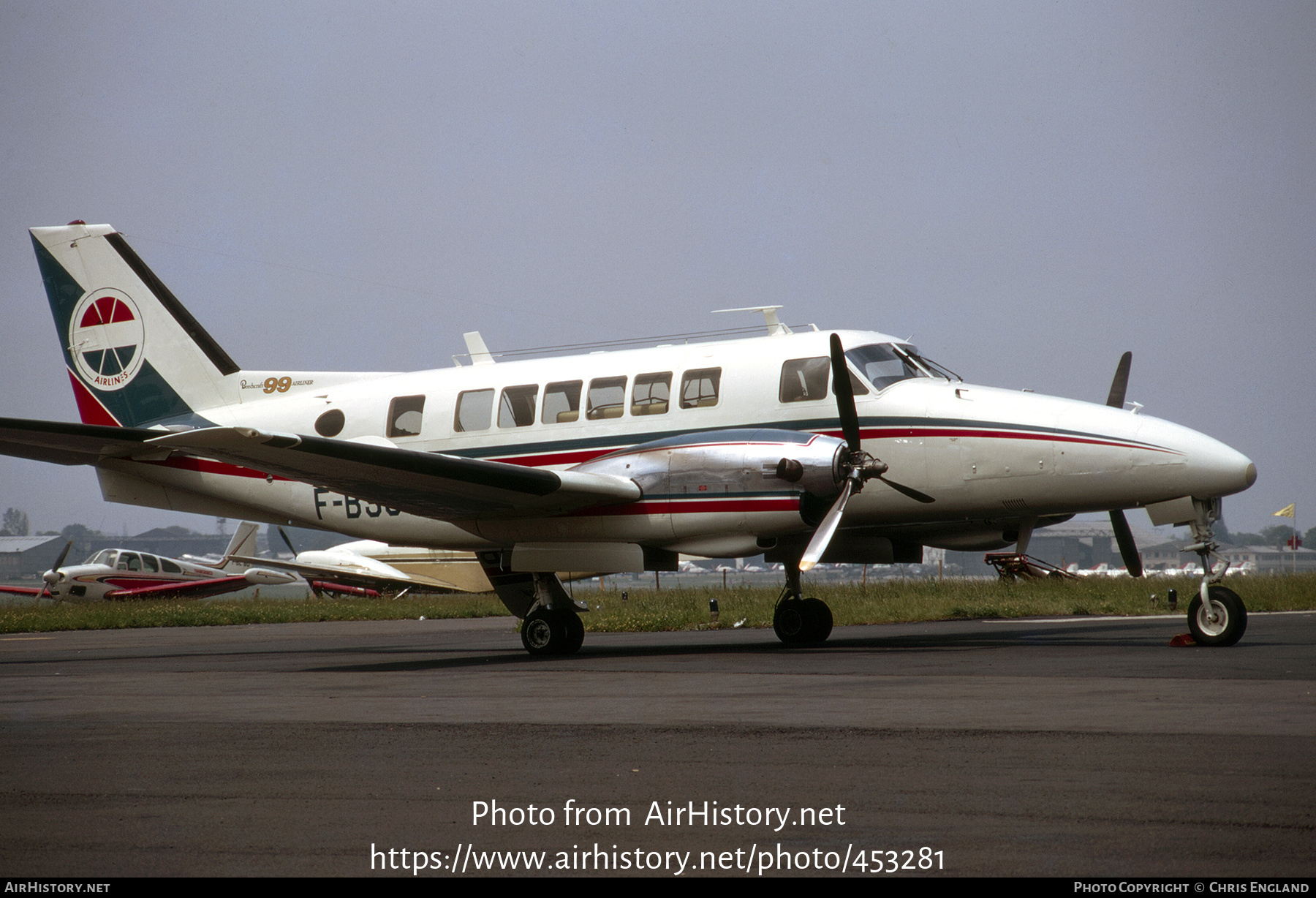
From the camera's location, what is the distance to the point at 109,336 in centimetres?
1888

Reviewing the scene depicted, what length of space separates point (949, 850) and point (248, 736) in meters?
5.19

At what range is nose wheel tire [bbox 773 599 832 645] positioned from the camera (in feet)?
53.5

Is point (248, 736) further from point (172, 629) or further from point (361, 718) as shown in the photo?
point (172, 629)

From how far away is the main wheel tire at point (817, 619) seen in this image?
16281mm

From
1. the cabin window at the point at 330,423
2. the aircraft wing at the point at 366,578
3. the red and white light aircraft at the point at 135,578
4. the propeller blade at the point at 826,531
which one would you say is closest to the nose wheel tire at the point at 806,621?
the propeller blade at the point at 826,531

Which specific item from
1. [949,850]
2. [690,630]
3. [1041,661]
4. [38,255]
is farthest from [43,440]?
[949,850]

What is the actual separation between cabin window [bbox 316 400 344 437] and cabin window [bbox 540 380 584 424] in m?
3.36

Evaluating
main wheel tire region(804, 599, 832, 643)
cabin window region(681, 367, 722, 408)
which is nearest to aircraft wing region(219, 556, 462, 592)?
main wheel tire region(804, 599, 832, 643)

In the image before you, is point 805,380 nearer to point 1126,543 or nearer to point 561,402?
point 561,402

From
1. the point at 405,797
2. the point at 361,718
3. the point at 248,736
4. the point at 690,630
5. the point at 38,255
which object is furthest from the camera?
the point at 690,630

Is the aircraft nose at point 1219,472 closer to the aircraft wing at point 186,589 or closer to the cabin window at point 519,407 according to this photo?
the cabin window at point 519,407

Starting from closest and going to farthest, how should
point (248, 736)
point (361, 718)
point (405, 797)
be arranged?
point (405, 797), point (248, 736), point (361, 718)

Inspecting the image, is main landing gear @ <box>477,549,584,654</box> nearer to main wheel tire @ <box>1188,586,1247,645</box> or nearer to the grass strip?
the grass strip

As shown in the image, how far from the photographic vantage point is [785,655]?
1400 centimetres
